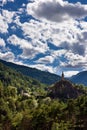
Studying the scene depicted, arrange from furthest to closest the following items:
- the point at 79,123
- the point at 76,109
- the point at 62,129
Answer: the point at 76,109 < the point at 79,123 < the point at 62,129

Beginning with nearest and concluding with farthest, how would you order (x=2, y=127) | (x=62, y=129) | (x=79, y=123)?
(x=62, y=129), (x=79, y=123), (x=2, y=127)

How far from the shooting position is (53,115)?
156250 millimetres

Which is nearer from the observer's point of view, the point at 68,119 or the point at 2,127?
the point at 68,119

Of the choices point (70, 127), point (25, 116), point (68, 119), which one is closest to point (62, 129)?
point (70, 127)

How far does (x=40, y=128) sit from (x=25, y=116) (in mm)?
15236

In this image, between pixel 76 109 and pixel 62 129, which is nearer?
pixel 62 129

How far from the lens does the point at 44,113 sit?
156 metres

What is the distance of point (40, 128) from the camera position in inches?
5974

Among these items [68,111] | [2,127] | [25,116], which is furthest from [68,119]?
[2,127]

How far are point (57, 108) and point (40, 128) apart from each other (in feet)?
44.4

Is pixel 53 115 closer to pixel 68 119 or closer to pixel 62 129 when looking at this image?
pixel 68 119

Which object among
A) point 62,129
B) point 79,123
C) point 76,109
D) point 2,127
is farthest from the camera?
point 2,127

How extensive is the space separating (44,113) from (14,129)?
21.2 meters

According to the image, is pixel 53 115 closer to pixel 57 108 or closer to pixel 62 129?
pixel 57 108
